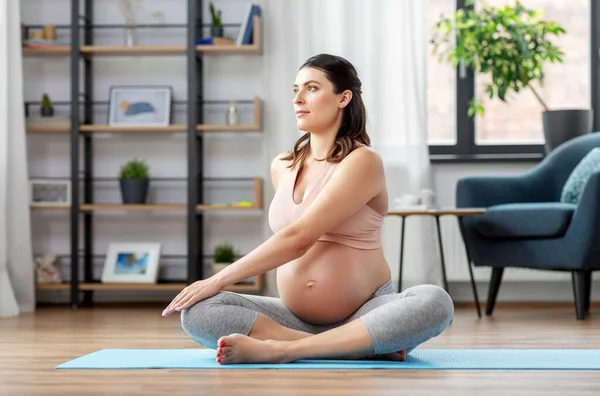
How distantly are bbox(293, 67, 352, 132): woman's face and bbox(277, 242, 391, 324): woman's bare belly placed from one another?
1.02ft

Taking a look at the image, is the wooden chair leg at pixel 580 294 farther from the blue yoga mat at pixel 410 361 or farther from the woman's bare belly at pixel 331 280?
the woman's bare belly at pixel 331 280

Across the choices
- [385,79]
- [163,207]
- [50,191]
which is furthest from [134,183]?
[385,79]

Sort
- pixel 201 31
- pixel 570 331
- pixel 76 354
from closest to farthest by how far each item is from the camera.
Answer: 1. pixel 76 354
2. pixel 570 331
3. pixel 201 31

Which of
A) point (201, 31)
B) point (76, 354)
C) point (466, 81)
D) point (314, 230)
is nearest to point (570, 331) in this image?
point (314, 230)

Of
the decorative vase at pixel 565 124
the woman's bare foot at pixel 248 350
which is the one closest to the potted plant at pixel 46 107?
the decorative vase at pixel 565 124

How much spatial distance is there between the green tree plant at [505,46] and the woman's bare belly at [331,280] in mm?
2462

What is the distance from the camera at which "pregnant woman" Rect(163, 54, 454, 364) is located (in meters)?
2.06

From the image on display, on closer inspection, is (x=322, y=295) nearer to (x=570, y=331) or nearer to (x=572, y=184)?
(x=570, y=331)

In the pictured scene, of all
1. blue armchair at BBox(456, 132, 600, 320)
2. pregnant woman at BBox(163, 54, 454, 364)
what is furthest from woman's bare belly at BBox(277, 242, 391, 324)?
blue armchair at BBox(456, 132, 600, 320)

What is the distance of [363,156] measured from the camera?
7.20ft

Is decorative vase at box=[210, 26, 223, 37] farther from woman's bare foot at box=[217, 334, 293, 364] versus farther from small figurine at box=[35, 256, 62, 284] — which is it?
woman's bare foot at box=[217, 334, 293, 364]

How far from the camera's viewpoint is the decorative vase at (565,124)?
448 centimetres

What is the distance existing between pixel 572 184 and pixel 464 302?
986 millimetres

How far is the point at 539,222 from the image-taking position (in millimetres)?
3779
